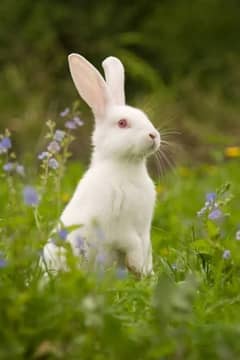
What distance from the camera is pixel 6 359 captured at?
3.01 meters

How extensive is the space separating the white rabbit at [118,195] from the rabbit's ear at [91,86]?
0.04ft

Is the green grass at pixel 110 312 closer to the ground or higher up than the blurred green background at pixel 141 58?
closer to the ground

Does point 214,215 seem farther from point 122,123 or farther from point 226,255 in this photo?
point 122,123

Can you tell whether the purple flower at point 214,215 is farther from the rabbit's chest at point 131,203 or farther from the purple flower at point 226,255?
the rabbit's chest at point 131,203

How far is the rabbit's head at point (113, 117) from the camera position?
15.1 feet

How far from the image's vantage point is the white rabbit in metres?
4.51

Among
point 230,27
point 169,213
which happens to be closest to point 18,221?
point 169,213

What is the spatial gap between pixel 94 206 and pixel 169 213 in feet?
7.13

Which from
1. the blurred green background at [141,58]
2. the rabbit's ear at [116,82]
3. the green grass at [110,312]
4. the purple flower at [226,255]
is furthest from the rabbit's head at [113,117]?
the blurred green background at [141,58]

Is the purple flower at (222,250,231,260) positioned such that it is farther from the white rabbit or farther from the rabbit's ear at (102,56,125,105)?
the rabbit's ear at (102,56,125,105)

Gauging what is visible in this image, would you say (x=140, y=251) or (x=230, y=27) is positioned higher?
(x=230, y=27)

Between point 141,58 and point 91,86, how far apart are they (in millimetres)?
6664

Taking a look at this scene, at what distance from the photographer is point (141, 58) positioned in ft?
37.7

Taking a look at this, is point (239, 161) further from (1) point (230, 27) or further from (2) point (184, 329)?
(2) point (184, 329)
